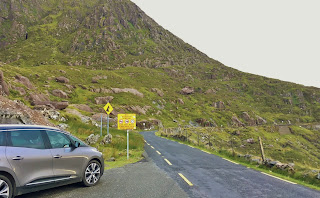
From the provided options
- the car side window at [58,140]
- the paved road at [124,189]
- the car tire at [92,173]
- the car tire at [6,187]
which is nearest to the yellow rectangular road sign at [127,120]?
the paved road at [124,189]

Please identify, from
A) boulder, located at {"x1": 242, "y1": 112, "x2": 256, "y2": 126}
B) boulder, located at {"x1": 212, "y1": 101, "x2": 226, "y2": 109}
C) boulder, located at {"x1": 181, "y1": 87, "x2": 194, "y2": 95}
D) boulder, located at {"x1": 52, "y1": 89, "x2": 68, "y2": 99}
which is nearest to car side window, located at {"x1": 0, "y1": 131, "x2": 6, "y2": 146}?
boulder, located at {"x1": 52, "y1": 89, "x2": 68, "y2": 99}

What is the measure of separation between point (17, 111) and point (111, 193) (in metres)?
12.3

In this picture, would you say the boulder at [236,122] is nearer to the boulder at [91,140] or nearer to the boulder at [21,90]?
the boulder at [21,90]

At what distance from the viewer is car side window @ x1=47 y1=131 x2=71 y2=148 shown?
6693 mm

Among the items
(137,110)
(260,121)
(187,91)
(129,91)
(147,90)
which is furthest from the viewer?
(187,91)

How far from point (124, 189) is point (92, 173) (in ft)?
4.47

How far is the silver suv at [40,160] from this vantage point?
17.6ft

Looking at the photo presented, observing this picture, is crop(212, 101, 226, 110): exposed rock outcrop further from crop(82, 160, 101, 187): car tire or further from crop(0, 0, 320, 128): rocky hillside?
crop(82, 160, 101, 187): car tire

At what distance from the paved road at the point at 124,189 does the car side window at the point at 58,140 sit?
1.55 m

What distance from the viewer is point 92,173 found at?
7723mm

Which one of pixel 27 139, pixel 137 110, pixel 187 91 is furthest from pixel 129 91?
pixel 27 139

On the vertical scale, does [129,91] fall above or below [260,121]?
above

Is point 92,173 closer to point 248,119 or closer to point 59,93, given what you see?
point 59,93

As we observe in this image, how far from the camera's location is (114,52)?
198375mm
